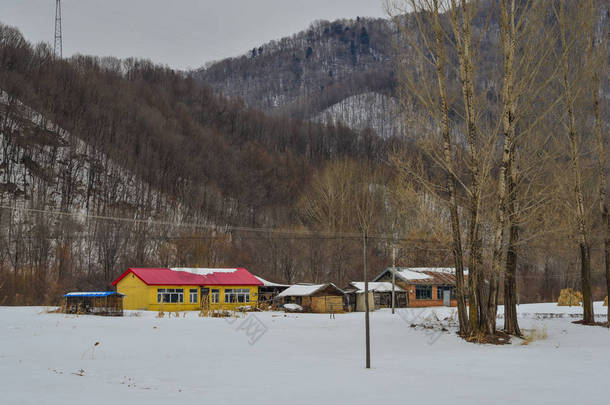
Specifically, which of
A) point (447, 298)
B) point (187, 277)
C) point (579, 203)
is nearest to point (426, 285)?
point (447, 298)

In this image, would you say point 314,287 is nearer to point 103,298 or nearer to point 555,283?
point 103,298

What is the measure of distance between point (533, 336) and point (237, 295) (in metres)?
29.0

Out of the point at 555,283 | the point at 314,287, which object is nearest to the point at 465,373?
the point at 314,287

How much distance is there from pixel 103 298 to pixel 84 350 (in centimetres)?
1977

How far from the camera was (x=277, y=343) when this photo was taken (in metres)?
22.1

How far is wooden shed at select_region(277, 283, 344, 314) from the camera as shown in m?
45.8

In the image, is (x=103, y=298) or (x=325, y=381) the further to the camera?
(x=103, y=298)

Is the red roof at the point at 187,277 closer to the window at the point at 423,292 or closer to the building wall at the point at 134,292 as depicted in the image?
the building wall at the point at 134,292

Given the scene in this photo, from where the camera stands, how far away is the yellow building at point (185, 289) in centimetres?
4312

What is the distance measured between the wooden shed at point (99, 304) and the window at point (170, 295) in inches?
287

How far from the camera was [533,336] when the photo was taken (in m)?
22.9

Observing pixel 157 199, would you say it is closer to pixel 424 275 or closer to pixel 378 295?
pixel 378 295

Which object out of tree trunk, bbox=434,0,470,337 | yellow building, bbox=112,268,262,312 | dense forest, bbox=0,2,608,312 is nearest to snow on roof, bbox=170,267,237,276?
yellow building, bbox=112,268,262,312

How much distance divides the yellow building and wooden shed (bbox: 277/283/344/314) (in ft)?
12.8
